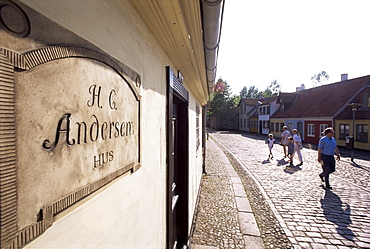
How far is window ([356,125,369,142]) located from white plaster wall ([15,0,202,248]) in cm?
2066

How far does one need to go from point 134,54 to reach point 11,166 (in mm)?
972

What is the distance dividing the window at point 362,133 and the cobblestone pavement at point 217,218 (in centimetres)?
1573

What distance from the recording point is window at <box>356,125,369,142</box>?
1623cm

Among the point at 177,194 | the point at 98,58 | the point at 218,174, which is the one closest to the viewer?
the point at 98,58

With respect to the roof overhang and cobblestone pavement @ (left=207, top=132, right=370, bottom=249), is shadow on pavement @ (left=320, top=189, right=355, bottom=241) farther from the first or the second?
the roof overhang

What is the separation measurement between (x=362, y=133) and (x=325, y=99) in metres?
7.60

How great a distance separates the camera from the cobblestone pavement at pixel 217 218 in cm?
382

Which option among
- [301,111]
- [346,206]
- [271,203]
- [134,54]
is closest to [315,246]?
[271,203]

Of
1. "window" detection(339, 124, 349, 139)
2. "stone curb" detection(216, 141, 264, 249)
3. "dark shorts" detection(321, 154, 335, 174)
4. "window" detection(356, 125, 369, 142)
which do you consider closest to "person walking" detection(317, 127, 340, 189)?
"dark shorts" detection(321, 154, 335, 174)

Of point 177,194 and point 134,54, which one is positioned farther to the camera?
point 177,194

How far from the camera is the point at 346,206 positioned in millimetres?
5340

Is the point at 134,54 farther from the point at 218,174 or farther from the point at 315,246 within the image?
the point at 218,174

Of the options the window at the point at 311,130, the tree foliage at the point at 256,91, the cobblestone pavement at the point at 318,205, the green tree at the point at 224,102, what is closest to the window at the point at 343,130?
the window at the point at 311,130

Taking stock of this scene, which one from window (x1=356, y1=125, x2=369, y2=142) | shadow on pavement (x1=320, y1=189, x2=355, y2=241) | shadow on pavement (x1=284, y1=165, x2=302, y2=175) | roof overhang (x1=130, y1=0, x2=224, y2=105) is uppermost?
roof overhang (x1=130, y1=0, x2=224, y2=105)
